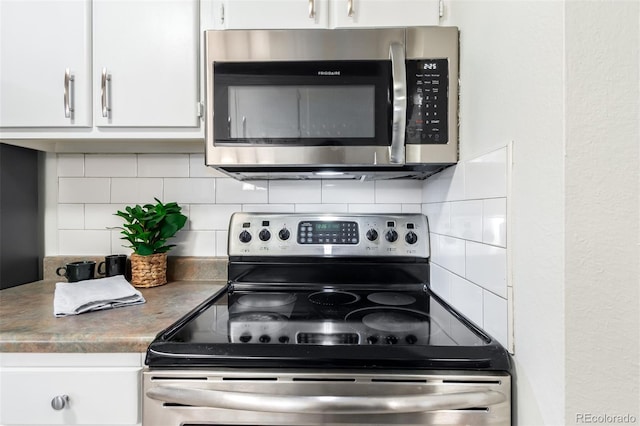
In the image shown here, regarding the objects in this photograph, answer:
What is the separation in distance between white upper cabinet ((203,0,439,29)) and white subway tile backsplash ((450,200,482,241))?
601 millimetres

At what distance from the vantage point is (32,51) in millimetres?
1083

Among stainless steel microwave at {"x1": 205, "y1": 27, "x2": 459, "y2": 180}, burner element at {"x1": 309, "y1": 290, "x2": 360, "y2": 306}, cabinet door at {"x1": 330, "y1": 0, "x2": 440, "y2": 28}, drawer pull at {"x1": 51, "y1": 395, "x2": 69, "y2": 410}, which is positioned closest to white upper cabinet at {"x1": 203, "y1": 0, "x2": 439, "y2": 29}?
cabinet door at {"x1": 330, "y1": 0, "x2": 440, "y2": 28}

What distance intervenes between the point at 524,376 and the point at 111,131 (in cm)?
137

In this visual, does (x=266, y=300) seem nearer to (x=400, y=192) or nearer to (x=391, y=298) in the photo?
(x=391, y=298)

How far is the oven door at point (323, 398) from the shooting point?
0.64 m

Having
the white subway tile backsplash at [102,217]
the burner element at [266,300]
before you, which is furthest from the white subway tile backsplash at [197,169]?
the burner element at [266,300]

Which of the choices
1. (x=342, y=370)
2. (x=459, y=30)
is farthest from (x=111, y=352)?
(x=459, y=30)

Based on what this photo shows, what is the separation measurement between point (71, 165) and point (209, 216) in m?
0.65

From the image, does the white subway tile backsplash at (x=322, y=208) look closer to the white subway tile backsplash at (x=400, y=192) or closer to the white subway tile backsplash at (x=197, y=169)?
the white subway tile backsplash at (x=400, y=192)

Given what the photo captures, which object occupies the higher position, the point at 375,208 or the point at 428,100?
the point at 428,100

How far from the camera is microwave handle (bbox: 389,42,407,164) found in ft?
3.01

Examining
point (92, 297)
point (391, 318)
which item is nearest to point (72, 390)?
point (92, 297)

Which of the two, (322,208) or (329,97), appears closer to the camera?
(329,97)

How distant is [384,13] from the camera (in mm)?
1021
